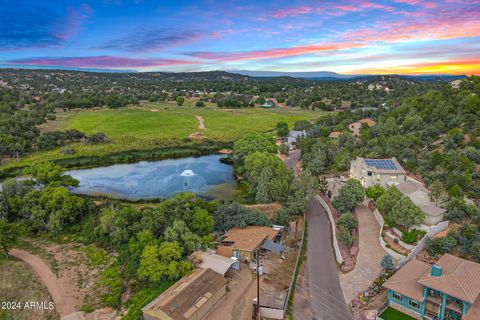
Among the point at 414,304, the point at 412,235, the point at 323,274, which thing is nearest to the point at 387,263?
the point at 414,304

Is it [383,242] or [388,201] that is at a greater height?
[388,201]

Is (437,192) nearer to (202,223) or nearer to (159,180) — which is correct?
(202,223)

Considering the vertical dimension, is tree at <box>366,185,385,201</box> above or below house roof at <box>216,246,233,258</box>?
above

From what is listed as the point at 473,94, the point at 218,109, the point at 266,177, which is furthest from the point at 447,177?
the point at 218,109

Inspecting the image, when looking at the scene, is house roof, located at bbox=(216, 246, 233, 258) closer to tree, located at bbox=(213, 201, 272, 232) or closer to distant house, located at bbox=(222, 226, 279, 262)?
distant house, located at bbox=(222, 226, 279, 262)

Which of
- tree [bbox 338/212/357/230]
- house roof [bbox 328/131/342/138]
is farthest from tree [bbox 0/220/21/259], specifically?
house roof [bbox 328/131/342/138]

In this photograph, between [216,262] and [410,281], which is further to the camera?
[216,262]
